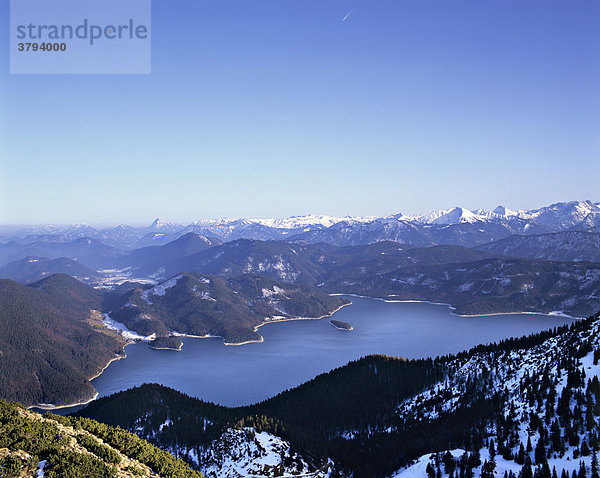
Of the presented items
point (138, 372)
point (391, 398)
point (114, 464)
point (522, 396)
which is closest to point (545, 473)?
point (522, 396)

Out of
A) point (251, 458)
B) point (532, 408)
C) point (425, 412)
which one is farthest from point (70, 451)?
point (425, 412)

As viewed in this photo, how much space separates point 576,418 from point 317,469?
41.2 metres

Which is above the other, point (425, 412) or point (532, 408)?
point (532, 408)

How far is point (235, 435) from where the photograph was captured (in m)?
83.4

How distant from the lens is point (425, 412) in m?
96.7

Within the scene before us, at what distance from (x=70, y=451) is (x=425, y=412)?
7257 centimetres

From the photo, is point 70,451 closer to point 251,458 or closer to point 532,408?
point 251,458

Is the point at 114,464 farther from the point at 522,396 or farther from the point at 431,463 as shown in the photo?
the point at 522,396

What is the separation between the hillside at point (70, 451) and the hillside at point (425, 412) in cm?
2214

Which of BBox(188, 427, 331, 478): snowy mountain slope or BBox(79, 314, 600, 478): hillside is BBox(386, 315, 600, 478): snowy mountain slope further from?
A: BBox(188, 427, 331, 478): snowy mountain slope

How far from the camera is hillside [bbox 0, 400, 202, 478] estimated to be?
44875 millimetres

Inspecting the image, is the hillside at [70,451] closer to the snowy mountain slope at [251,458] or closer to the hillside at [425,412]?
the snowy mountain slope at [251,458]

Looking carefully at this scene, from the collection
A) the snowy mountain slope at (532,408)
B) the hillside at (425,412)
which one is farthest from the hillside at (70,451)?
the snowy mountain slope at (532,408)

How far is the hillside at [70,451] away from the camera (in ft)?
147
